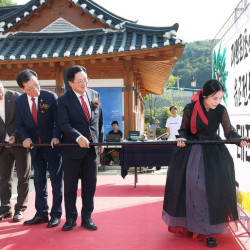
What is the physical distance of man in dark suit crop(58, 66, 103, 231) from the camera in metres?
3.72

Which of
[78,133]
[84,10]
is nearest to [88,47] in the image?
[84,10]

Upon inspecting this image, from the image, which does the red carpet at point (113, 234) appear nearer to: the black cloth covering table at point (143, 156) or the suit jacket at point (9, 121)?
the suit jacket at point (9, 121)

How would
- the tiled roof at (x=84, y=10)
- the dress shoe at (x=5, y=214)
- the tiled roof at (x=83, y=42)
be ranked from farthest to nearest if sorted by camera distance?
the tiled roof at (x=84, y=10), the tiled roof at (x=83, y=42), the dress shoe at (x=5, y=214)

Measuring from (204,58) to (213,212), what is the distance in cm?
5286

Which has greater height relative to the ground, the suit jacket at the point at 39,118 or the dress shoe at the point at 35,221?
the suit jacket at the point at 39,118

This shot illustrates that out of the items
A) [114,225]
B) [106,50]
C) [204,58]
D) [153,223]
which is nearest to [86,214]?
[114,225]

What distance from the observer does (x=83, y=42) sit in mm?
9297

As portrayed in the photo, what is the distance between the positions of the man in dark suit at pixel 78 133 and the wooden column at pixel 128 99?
203 inches

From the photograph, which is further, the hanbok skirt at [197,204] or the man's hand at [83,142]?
the man's hand at [83,142]

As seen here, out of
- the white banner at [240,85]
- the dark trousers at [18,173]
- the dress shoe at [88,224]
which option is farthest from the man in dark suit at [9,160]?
the white banner at [240,85]

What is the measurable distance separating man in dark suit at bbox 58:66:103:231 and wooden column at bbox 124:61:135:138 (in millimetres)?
5144

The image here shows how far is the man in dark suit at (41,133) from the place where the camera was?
13.2 feet

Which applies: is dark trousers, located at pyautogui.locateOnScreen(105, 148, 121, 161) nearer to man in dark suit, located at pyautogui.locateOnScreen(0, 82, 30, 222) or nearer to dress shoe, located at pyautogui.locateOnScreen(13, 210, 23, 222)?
man in dark suit, located at pyautogui.locateOnScreen(0, 82, 30, 222)

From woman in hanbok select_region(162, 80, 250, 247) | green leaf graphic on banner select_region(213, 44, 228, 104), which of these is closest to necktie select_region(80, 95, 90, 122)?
woman in hanbok select_region(162, 80, 250, 247)
